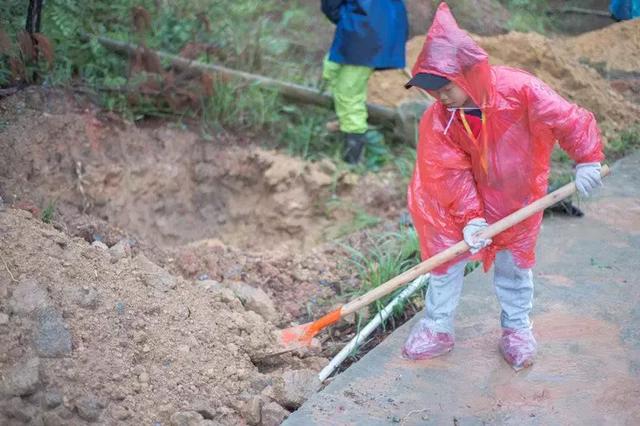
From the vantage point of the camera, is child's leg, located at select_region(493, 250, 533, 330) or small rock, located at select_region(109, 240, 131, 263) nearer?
child's leg, located at select_region(493, 250, 533, 330)

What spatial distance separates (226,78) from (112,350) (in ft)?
9.23

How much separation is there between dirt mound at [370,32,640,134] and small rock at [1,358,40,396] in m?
3.69

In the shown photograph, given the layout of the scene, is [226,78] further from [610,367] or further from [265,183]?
[610,367]

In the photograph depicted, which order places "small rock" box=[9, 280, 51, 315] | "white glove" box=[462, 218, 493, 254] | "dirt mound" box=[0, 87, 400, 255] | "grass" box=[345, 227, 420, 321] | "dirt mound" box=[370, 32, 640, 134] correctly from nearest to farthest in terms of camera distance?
"white glove" box=[462, 218, 493, 254], "small rock" box=[9, 280, 51, 315], "grass" box=[345, 227, 420, 321], "dirt mound" box=[0, 87, 400, 255], "dirt mound" box=[370, 32, 640, 134]

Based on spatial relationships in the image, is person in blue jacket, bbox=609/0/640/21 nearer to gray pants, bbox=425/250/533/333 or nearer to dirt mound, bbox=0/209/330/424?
gray pants, bbox=425/250/533/333

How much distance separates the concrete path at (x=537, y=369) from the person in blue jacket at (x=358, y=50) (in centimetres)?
185

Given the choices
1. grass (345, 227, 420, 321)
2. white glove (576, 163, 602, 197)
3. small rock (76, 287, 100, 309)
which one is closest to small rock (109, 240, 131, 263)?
small rock (76, 287, 100, 309)

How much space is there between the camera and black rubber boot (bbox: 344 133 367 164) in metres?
5.34

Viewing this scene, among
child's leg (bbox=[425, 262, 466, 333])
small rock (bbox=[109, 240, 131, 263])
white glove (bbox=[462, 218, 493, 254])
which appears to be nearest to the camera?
white glove (bbox=[462, 218, 493, 254])

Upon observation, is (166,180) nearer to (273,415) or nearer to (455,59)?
(273,415)

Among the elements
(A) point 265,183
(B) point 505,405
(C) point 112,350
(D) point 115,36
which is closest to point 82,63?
(D) point 115,36

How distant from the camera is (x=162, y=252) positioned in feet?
13.5

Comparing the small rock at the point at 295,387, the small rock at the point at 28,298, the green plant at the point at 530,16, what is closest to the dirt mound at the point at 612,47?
the green plant at the point at 530,16

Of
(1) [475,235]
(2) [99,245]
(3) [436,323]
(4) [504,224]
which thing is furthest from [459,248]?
(2) [99,245]
